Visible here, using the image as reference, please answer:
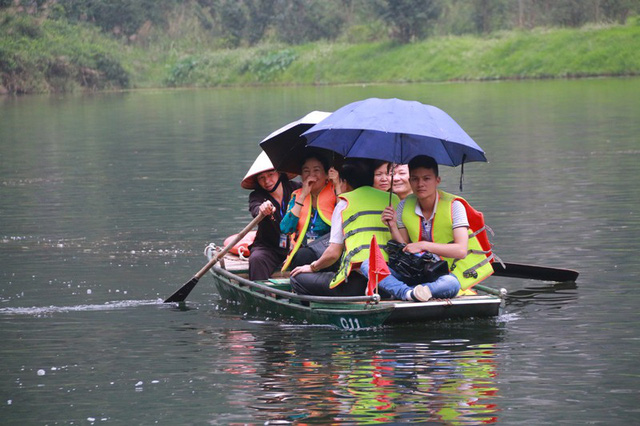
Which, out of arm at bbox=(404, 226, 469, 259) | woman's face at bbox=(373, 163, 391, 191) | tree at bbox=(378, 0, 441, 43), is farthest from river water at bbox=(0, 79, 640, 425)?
tree at bbox=(378, 0, 441, 43)

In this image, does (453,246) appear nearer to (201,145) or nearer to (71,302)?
(71,302)

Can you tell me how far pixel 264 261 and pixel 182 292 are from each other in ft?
2.98

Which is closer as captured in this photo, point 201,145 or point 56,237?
point 56,237

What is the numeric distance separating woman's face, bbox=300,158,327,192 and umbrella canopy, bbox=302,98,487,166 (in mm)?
336

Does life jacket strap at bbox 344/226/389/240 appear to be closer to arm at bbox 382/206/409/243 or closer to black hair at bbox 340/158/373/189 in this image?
arm at bbox 382/206/409/243

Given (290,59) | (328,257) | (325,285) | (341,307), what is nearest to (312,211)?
(328,257)

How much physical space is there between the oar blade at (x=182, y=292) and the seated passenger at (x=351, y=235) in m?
1.52

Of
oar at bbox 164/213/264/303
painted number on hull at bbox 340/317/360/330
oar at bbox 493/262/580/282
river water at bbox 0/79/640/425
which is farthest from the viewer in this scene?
oar at bbox 493/262/580/282

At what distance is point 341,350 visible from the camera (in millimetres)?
9000

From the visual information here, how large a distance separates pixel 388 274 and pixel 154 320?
95.3 inches

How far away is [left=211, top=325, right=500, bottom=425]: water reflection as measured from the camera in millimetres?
7387

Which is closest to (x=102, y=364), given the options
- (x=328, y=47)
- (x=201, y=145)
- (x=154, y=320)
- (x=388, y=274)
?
(x=154, y=320)

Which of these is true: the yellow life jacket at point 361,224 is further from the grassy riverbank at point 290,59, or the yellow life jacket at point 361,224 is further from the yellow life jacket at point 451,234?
the grassy riverbank at point 290,59

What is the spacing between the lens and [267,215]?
A: 10562 mm
